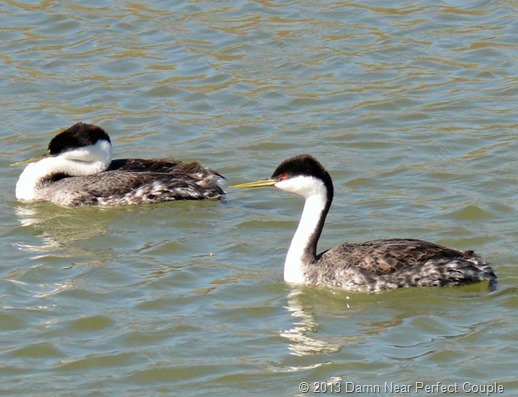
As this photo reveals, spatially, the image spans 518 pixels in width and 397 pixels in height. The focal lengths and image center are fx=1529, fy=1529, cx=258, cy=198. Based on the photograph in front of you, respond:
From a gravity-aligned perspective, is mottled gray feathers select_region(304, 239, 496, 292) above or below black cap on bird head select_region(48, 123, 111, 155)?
below

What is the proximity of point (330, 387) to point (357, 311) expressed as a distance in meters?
1.56

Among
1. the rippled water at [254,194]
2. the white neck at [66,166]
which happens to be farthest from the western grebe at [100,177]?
the rippled water at [254,194]

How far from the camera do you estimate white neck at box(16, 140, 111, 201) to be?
1516 cm

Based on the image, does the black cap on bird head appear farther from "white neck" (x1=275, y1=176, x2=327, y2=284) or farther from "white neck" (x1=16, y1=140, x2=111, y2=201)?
"white neck" (x1=275, y1=176, x2=327, y2=284)

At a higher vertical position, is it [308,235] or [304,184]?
[304,184]

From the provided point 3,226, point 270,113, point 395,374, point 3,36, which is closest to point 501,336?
point 395,374

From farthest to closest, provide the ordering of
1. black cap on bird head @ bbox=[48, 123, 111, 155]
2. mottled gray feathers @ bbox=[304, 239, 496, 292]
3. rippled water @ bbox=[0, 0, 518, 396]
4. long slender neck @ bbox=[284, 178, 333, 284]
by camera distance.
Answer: black cap on bird head @ bbox=[48, 123, 111, 155], long slender neck @ bbox=[284, 178, 333, 284], mottled gray feathers @ bbox=[304, 239, 496, 292], rippled water @ bbox=[0, 0, 518, 396]

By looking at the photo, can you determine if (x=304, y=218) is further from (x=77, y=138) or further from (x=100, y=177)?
(x=77, y=138)

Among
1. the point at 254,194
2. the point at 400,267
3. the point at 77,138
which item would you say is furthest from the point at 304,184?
the point at 77,138

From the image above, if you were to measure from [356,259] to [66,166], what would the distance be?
171 inches

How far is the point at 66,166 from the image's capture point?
50.9 ft

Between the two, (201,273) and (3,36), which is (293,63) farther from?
(201,273)

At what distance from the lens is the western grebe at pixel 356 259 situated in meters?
12.0

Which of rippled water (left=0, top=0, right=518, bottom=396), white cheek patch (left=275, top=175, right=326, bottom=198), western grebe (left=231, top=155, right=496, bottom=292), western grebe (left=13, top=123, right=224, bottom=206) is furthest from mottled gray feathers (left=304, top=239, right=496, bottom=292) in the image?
western grebe (left=13, top=123, right=224, bottom=206)
